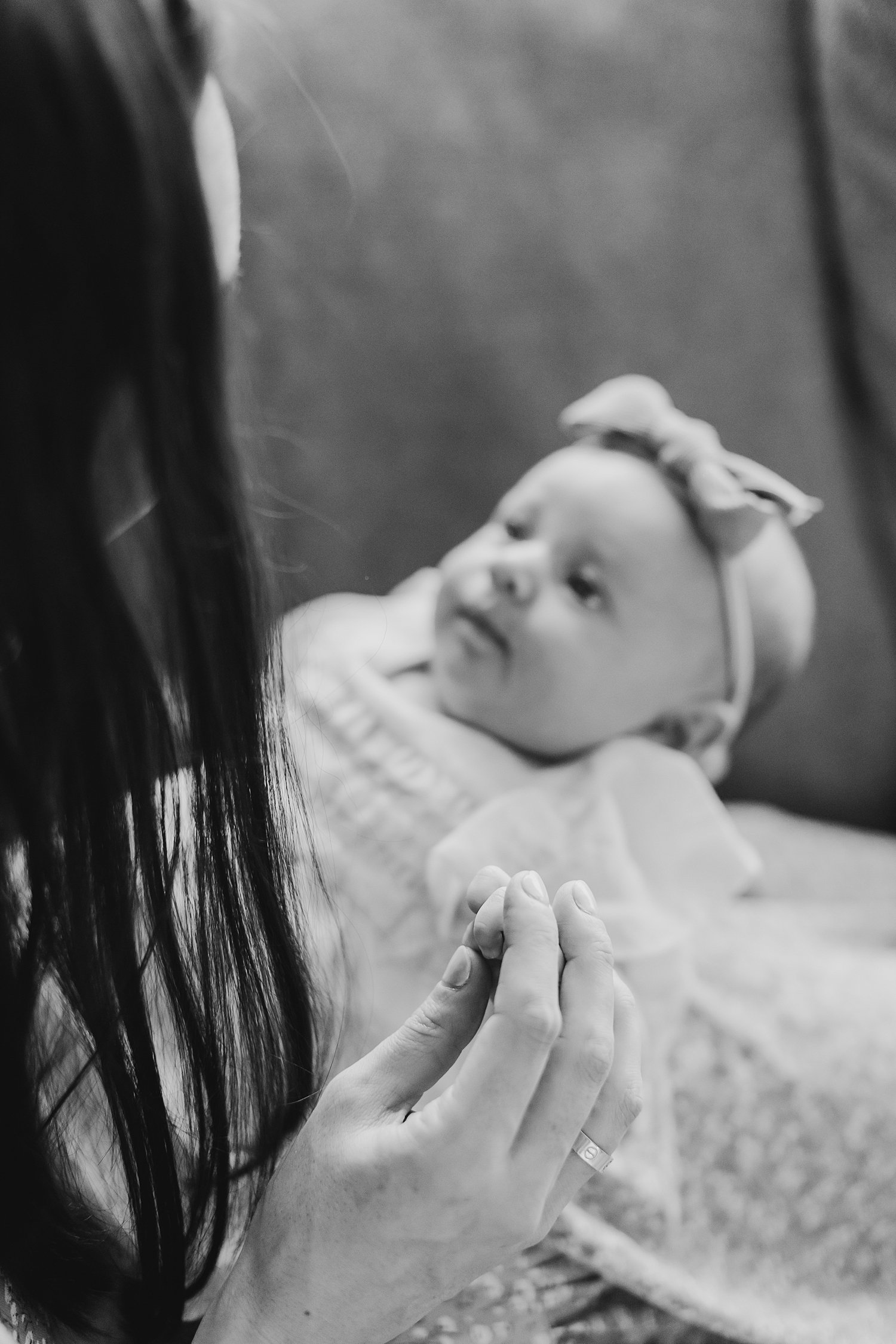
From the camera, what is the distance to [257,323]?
1.22m

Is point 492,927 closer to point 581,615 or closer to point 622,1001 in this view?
point 622,1001

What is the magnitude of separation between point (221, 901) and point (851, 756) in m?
0.99

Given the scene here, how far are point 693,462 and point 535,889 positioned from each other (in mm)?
594

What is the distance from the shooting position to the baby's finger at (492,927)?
57cm

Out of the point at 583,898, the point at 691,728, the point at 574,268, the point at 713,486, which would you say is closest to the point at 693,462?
the point at 713,486

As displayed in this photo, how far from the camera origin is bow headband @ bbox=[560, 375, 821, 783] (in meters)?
1.01

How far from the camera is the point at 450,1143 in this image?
521 mm

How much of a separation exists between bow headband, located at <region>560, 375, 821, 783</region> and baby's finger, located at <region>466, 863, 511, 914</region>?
1.66 feet

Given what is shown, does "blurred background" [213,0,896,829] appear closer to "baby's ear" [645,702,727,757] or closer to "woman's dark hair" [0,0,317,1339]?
"baby's ear" [645,702,727,757]

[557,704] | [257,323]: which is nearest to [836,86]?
[257,323]

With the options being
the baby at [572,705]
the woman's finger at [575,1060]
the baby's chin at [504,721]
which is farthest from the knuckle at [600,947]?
the baby's chin at [504,721]

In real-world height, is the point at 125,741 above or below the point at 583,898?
above

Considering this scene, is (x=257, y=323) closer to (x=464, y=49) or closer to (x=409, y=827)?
(x=464, y=49)

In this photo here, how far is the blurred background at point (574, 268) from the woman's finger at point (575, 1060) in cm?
68
